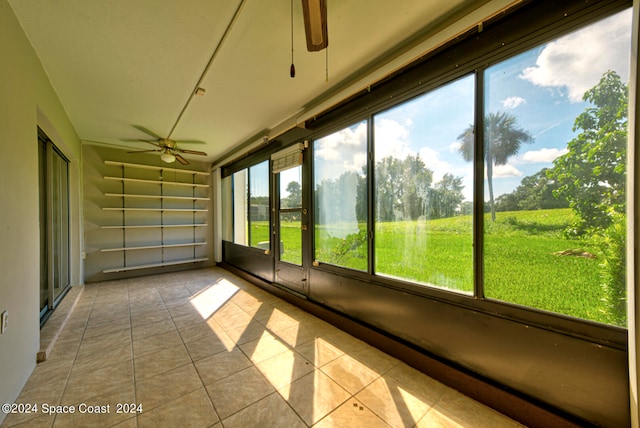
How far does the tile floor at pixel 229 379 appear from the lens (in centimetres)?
150

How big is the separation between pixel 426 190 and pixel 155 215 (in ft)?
18.8

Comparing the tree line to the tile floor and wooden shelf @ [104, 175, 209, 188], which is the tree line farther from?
wooden shelf @ [104, 175, 209, 188]

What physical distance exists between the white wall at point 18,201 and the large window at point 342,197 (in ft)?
8.55

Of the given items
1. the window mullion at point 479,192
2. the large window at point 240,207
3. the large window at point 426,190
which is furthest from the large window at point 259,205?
the window mullion at point 479,192

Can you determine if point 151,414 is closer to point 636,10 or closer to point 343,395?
point 343,395

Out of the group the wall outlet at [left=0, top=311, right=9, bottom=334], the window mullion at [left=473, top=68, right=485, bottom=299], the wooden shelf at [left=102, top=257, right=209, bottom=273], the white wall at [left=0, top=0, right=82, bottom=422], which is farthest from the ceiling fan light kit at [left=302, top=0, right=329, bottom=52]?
the wooden shelf at [left=102, top=257, right=209, bottom=273]

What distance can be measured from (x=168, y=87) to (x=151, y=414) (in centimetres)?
303

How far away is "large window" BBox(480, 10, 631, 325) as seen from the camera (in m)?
1.25

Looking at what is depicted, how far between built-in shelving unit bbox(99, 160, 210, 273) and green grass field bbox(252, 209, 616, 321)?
199 inches

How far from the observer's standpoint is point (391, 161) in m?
2.32

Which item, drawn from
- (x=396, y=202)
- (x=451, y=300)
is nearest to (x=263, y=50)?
(x=396, y=202)

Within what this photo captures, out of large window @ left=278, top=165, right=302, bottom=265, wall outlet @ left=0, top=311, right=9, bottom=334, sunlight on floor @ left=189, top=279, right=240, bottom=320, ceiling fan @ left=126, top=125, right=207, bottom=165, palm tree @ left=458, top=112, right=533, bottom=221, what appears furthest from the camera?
ceiling fan @ left=126, top=125, right=207, bottom=165

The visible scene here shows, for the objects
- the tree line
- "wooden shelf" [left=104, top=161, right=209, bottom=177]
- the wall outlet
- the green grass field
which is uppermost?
"wooden shelf" [left=104, top=161, right=209, bottom=177]

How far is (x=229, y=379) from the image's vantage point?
1.85 metres
